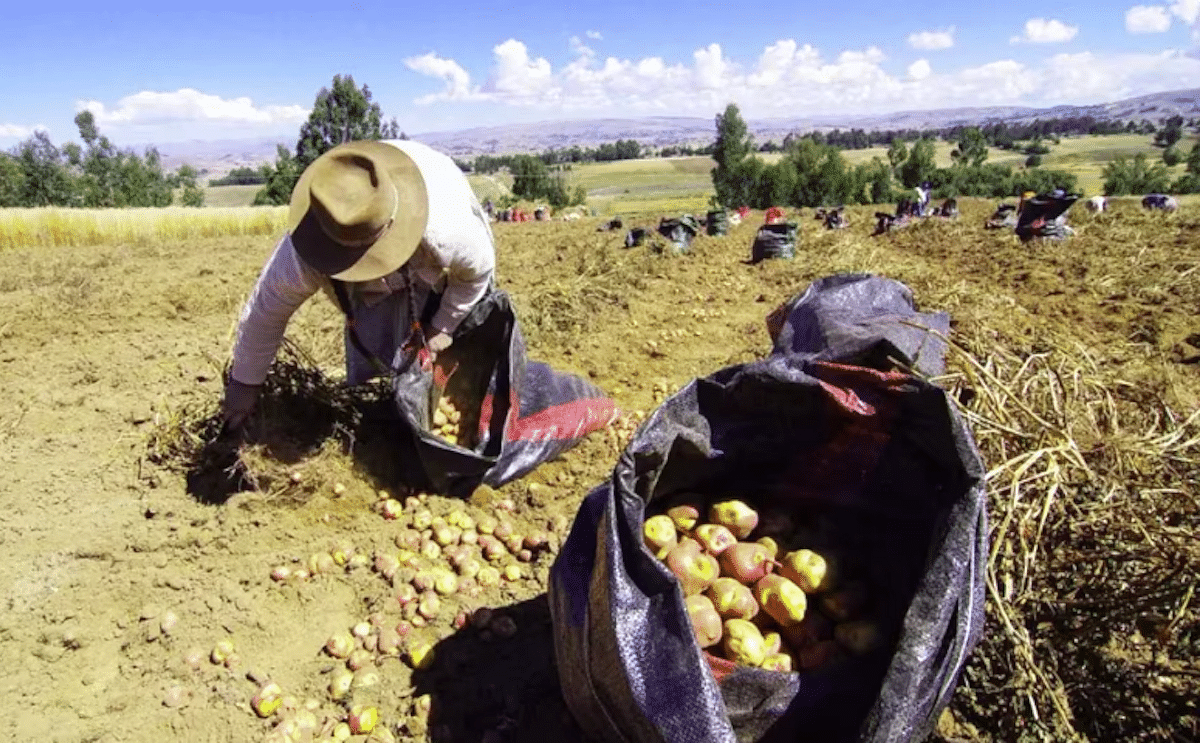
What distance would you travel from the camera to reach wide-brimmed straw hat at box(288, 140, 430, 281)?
6.88 ft

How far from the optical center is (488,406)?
9.55ft

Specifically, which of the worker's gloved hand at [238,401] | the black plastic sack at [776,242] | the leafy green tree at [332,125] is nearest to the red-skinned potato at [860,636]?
the worker's gloved hand at [238,401]

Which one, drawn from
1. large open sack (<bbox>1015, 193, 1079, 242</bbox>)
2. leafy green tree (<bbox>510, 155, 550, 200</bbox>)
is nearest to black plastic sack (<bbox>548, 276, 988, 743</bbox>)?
large open sack (<bbox>1015, 193, 1079, 242</bbox>)

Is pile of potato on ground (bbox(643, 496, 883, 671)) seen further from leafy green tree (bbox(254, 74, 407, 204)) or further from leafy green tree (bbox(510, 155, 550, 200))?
leafy green tree (bbox(510, 155, 550, 200))

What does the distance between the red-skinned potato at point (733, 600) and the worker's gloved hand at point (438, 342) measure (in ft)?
5.13

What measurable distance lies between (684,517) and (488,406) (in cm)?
131

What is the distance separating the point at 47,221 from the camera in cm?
1812

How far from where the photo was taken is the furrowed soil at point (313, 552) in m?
1.72

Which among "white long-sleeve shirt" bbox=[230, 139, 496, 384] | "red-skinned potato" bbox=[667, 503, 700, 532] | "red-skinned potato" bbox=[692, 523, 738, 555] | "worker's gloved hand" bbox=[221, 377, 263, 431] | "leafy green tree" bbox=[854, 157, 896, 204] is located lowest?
"red-skinned potato" bbox=[692, 523, 738, 555]

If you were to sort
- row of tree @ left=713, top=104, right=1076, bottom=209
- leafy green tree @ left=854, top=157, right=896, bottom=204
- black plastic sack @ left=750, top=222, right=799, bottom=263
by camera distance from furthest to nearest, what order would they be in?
row of tree @ left=713, top=104, right=1076, bottom=209 → leafy green tree @ left=854, top=157, right=896, bottom=204 → black plastic sack @ left=750, top=222, right=799, bottom=263

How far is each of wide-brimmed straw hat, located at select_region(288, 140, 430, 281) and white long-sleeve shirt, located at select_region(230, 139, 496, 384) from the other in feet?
0.24

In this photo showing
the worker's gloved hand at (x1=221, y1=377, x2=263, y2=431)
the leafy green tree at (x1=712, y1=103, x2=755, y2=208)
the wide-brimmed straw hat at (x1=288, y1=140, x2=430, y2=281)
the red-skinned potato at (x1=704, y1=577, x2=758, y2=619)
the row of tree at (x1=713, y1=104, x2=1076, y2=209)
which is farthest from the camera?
the leafy green tree at (x1=712, y1=103, x2=755, y2=208)

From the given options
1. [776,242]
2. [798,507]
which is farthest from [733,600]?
[776,242]

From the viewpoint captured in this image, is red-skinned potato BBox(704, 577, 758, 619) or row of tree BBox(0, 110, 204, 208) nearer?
red-skinned potato BBox(704, 577, 758, 619)
